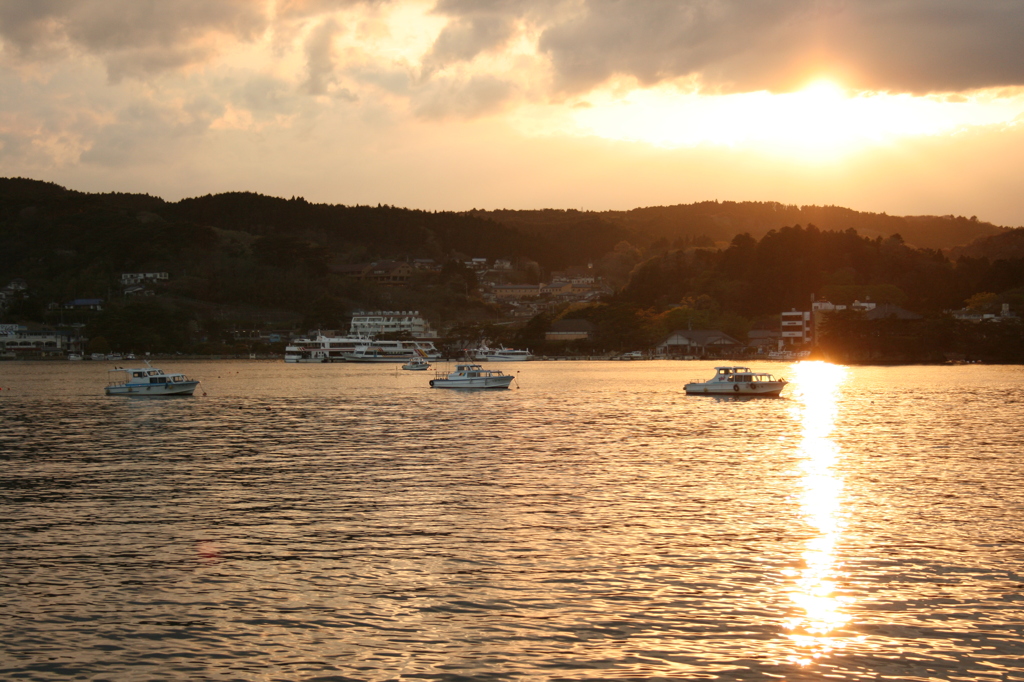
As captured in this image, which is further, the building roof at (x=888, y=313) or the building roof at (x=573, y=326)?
the building roof at (x=573, y=326)

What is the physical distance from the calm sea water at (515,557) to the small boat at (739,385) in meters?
26.6

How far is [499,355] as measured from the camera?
15625 cm

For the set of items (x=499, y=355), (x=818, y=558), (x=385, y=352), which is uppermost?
(x=385, y=352)

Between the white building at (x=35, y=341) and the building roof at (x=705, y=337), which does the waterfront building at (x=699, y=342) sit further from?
the white building at (x=35, y=341)

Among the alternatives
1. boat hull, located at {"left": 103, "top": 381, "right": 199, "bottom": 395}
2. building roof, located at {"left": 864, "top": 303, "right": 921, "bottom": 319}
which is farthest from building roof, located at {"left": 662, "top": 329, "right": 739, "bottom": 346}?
boat hull, located at {"left": 103, "top": 381, "right": 199, "bottom": 395}

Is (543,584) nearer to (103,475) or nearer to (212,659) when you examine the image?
(212,659)

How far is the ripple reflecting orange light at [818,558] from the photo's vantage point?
41.6ft

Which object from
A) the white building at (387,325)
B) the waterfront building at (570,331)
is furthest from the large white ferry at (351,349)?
the waterfront building at (570,331)

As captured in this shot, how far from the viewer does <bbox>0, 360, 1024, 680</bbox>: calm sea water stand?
476 inches

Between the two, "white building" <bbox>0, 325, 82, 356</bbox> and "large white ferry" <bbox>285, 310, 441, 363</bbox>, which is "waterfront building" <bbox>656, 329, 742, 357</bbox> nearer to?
"large white ferry" <bbox>285, 310, 441, 363</bbox>

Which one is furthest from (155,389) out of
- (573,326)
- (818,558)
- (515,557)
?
(573,326)

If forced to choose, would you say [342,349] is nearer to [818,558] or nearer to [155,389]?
[155,389]

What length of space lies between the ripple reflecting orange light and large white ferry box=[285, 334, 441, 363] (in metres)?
133

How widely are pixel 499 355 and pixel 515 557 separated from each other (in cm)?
13889
